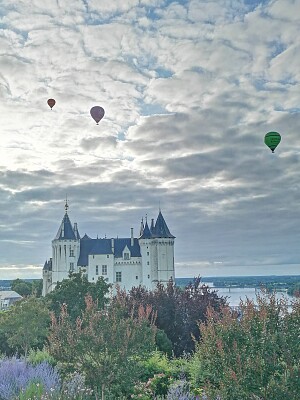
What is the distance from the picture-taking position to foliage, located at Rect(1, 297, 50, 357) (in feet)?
88.6

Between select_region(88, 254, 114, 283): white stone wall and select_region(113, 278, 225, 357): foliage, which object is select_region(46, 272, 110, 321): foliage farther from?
select_region(88, 254, 114, 283): white stone wall

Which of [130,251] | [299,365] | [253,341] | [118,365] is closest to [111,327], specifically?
[118,365]

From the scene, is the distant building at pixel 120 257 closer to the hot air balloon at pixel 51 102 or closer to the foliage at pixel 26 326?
the foliage at pixel 26 326

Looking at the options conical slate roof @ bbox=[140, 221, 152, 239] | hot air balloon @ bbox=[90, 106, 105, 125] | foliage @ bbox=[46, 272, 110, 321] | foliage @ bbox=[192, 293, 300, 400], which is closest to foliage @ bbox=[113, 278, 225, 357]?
hot air balloon @ bbox=[90, 106, 105, 125]

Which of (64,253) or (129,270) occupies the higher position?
(64,253)

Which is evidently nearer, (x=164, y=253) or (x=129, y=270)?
(x=164, y=253)

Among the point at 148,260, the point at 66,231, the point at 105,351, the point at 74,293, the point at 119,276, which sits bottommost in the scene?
the point at 105,351

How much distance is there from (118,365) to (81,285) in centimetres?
2515

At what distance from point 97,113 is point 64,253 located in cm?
4888

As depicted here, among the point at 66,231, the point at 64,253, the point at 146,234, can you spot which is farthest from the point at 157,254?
the point at 66,231

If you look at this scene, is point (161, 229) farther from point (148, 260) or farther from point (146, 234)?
point (148, 260)

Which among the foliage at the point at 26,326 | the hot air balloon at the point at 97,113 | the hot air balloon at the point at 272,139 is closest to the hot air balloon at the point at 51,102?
the hot air balloon at the point at 97,113

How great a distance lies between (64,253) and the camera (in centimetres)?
7012

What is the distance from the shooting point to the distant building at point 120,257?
7006 cm
